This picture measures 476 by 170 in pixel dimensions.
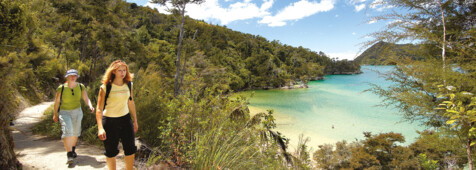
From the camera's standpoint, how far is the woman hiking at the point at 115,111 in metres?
2.16

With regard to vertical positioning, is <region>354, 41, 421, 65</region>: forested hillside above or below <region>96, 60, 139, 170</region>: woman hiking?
above

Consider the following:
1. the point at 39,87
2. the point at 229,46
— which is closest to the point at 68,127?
the point at 39,87

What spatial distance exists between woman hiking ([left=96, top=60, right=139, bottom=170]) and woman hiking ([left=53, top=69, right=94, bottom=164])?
97 cm

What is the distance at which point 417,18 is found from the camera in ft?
12.6

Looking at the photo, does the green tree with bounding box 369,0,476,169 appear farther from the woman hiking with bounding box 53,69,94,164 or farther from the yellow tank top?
the woman hiking with bounding box 53,69,94,164

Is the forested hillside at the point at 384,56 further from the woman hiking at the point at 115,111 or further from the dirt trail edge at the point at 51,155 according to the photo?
the dirt trail edge at the point at 51,155

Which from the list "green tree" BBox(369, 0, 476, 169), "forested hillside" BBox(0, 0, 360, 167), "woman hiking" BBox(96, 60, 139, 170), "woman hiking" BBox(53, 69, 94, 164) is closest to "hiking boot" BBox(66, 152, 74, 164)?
"woman hiking" BBox(53, 69, 94, 164)

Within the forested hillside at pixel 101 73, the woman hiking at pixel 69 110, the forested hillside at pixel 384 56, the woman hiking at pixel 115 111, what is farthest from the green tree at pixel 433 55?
the woman hiking at pixel 69 110

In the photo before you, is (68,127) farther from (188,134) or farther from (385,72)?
(385,72)

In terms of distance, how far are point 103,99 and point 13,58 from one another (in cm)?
409

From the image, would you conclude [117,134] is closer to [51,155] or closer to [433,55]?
[51,155]

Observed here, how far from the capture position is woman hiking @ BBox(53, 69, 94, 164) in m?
2.86

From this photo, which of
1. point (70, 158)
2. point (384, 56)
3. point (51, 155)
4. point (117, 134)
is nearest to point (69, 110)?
point (70, 158)

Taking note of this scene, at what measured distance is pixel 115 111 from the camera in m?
2.20
